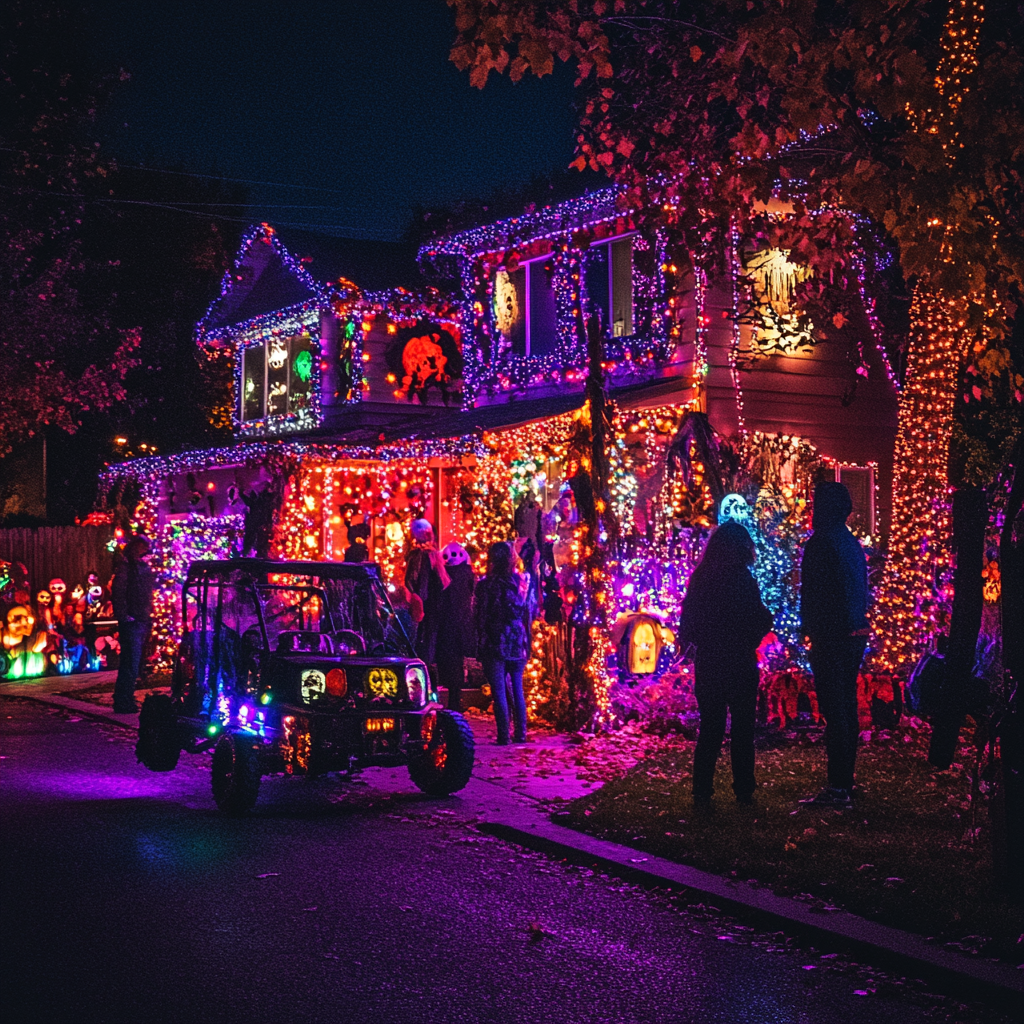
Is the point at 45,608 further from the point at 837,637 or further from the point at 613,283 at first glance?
the point at 837,637

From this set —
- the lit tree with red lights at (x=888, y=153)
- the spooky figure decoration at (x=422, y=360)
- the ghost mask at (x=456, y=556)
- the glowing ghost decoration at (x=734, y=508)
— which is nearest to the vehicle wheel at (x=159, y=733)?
the ghost mask at (x=456, y=556)

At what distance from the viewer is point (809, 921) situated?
5961 mm

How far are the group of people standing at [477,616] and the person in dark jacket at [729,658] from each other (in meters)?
3.52

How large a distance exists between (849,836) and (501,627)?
498 cm

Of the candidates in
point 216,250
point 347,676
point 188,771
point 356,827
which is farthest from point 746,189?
point 216,250

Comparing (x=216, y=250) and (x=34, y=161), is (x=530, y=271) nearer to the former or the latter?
(x=34, y=161)

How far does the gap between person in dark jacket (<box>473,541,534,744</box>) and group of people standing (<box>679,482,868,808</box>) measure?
3.42m

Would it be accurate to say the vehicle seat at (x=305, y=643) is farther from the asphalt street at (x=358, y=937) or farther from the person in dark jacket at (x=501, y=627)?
the person in dark jacket at (x=501, y=627)

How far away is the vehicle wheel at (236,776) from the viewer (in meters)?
8.68

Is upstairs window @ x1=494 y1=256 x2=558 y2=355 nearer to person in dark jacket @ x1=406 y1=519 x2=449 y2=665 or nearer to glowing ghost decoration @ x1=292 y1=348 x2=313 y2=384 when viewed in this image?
glowing ghost decoration @ x1=292 y1=348 x2=313 y2=384

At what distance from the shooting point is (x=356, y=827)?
8.52 metres

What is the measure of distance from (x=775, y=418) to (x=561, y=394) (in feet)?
12.0

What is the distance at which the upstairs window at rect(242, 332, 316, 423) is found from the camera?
82.7ft

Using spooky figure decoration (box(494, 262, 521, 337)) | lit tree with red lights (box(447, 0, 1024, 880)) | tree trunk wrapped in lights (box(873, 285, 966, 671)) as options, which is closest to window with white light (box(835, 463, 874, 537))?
lit tree with red lights (box(447, 0, 1024, 880))
